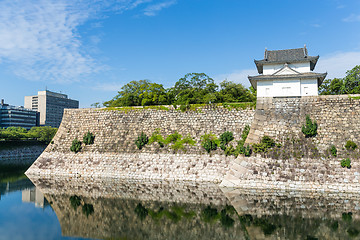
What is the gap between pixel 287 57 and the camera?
107 feet

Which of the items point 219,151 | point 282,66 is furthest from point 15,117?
point 282,66

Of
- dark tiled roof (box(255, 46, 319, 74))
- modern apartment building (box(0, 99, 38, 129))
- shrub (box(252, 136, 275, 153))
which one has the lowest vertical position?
shrub (box(252, 136, 275, 153))

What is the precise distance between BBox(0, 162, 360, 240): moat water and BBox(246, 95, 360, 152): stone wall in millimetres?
6748

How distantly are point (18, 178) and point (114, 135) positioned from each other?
40.2ft

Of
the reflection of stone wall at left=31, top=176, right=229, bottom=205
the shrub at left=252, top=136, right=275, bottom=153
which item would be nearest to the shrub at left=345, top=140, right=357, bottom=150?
the shrub at left=252, top=136, right=275, bottom=153

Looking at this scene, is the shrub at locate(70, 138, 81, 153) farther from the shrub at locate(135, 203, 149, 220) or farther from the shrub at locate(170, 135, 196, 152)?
the shrub at locate(135, 203, 149, 220)

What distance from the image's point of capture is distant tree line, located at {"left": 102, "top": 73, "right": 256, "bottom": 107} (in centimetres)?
4147

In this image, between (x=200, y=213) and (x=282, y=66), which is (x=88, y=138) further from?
(x=282, y=66)

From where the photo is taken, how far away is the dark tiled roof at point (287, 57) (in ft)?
104

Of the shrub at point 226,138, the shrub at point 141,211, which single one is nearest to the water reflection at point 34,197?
the shrub at point 141,211

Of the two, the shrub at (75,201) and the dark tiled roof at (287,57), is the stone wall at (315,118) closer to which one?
the dark tiled roof at (287,57)

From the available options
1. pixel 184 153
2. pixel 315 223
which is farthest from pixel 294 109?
pixel 315 223

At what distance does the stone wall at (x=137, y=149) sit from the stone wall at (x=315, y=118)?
2.39 meters

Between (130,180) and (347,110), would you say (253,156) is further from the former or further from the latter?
(130,180)
